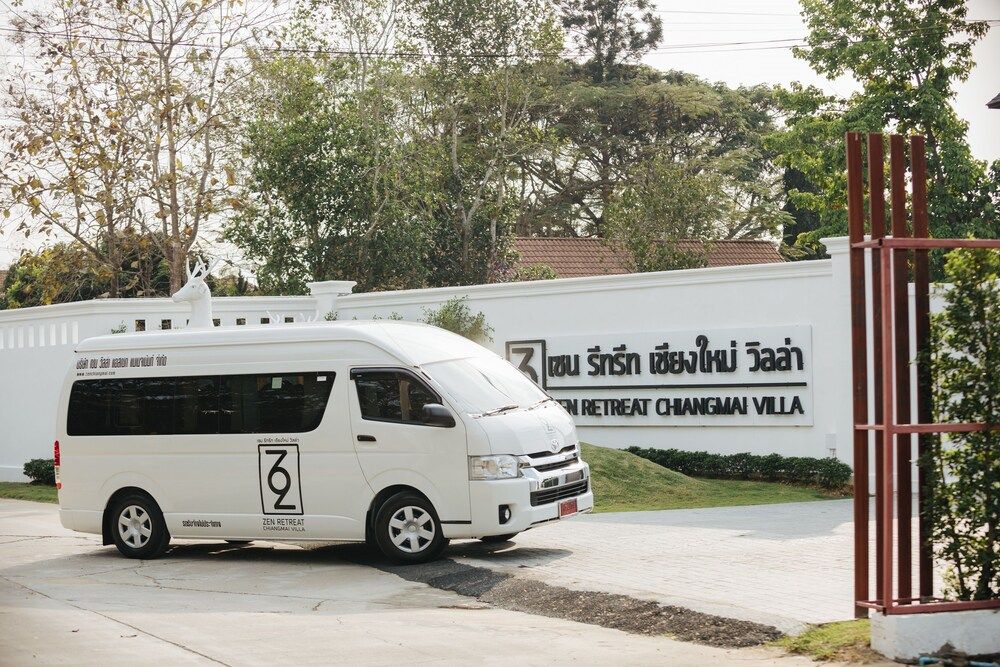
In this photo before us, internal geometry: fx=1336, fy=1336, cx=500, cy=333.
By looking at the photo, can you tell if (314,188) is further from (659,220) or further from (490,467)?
(490,467)

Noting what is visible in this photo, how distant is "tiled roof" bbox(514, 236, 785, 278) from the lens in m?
40.4

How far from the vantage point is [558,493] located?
1272 centimetres

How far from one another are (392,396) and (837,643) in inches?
225

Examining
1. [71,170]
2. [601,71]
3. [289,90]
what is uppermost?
[601,71]

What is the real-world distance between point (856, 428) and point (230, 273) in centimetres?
2457

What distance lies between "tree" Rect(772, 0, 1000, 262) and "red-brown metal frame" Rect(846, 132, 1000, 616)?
25166 millimetres

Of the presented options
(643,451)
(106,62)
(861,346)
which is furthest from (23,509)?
(861,346)

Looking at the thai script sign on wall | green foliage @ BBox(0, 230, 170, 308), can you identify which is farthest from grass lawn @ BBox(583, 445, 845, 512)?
green foliage @ BBox(0, 230, 170, 308)

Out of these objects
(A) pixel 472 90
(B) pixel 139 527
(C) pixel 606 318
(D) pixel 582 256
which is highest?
(A) pixel 472 90

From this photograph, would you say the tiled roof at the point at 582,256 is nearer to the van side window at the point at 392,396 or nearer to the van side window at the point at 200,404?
the van side window at the point at 200,404

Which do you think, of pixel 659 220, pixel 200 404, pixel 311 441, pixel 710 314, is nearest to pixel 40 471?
pixel 200 404

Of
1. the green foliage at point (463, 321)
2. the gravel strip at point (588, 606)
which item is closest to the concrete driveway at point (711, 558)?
the gravel strip at point (588, 606)

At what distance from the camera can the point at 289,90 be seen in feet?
97.8

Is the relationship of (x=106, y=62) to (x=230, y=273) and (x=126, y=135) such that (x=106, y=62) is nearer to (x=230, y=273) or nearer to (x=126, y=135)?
(x=126, y=135)
